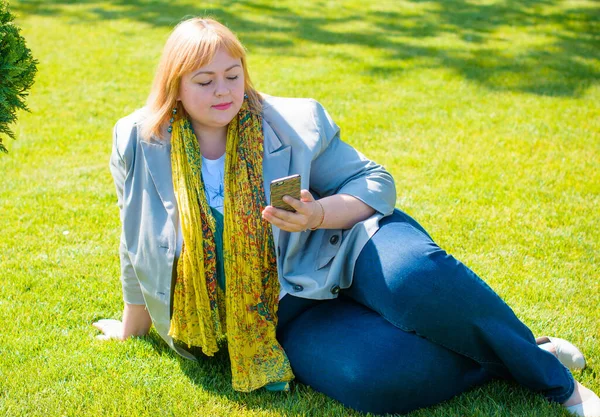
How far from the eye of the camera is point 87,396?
3.04 m

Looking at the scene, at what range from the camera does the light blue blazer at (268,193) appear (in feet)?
10.1

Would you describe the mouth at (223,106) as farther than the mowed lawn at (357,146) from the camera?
No

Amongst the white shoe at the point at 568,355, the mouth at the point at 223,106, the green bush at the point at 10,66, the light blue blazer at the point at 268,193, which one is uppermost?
the green bush at the point at 10,66

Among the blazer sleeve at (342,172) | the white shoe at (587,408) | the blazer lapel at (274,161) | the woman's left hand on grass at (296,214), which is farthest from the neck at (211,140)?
the white shoe at (587,408)

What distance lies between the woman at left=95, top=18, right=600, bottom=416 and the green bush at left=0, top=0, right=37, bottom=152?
0.57 m

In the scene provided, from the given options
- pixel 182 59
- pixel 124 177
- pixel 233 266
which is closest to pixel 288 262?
pixel 233 266

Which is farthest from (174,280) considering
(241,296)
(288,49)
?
(288,49)

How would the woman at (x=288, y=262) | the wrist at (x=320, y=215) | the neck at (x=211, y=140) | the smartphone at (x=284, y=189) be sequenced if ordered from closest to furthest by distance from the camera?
the smartphone at (x=284, y=189), the woman at (x=288, y=262), the wrist at (x=320, y=215), the neck at (x=211, y=140)

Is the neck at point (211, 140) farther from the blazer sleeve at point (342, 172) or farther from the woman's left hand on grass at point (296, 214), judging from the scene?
the woman's left hand on grass at point (296, 214)

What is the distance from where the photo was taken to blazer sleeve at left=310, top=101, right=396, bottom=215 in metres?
3.15

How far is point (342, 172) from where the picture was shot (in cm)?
A: 321

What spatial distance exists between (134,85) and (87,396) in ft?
16.6

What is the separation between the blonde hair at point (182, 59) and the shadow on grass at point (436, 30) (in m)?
5.03

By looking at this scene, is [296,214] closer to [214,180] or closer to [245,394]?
[214,180]
